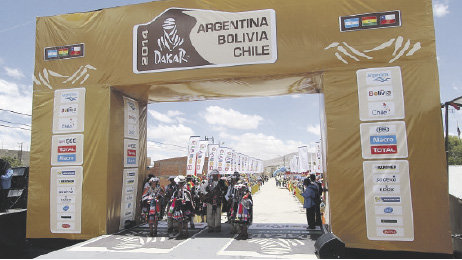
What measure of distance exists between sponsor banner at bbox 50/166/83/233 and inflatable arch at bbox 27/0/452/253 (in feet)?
0.09

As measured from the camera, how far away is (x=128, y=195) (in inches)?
329

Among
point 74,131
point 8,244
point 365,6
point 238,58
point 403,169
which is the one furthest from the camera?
point 8,244

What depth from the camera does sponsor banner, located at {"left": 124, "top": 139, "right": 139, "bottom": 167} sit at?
8359 millimetres

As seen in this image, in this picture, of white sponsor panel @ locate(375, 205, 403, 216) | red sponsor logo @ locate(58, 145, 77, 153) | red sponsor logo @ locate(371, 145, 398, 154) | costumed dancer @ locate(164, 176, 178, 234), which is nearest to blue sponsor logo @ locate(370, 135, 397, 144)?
red sponsor logo @ locate(371, 145, 398, 154)

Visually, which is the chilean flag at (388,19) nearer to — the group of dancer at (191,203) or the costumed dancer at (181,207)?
the group of dancer at (191,203)

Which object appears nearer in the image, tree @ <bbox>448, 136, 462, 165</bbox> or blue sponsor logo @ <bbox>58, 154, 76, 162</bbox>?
blue sponsor logo @ <bbox>58, 154, 76, 162</bbox>

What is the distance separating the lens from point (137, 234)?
7.52 m

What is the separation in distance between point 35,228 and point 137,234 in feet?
9.13

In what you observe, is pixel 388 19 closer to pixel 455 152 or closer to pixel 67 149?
pixel 67 149

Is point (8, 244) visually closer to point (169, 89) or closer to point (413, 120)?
point (169, 89)

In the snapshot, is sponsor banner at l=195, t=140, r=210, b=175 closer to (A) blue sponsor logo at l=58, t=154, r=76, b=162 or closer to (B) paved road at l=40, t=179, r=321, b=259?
(B) paved road at l=40, t=179, r=321, b=259

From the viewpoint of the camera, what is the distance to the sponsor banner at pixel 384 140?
627 centimetres

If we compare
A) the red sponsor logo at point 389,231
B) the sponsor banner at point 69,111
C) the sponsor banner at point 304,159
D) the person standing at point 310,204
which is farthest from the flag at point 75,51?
the sponsor banner at point 304,159

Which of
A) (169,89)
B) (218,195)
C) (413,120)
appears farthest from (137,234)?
(413,120)
